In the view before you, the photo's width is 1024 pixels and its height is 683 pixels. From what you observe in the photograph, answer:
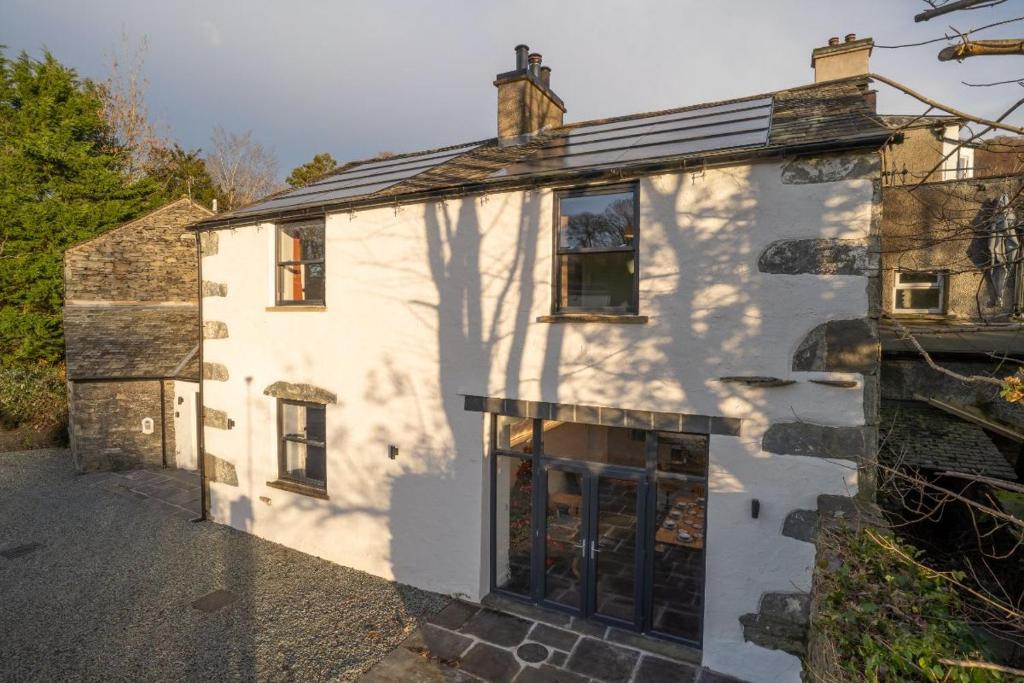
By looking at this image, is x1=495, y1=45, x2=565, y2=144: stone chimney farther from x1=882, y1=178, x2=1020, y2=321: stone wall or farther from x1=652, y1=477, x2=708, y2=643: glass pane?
x1=882, y1=178, x2=1020, y2=321: stone wall

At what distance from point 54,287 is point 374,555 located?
1907 centimetres

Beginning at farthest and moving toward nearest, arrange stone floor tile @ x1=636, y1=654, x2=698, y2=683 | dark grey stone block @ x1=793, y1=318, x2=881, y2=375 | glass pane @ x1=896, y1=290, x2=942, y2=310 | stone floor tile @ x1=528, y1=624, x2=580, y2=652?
glass pane @ x1=896, y1=290, x2=942, y2=310, stone floor tile @ x1=528, y1=624, x2=580, y2=652, stone floor tile @ x1=636, y1=654, x2=698, y2=683, dark grey stone block @ x1=793, y1=318, x2=881, y2=375

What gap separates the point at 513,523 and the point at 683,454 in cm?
254

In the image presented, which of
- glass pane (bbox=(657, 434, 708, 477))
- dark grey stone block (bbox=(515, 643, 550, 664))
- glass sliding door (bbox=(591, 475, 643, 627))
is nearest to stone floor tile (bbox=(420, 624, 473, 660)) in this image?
dark grey stone block (bbox=(515, 643, 550, 664))

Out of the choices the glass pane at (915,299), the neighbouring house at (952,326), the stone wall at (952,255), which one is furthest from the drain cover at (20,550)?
the glass pane at (915,299)

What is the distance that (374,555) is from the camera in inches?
308

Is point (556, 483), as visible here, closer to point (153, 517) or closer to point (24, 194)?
point (153, 517)

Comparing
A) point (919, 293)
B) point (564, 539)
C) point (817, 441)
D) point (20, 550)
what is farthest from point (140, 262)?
point (919, 293)

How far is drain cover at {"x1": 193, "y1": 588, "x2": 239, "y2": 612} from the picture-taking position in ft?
23.0

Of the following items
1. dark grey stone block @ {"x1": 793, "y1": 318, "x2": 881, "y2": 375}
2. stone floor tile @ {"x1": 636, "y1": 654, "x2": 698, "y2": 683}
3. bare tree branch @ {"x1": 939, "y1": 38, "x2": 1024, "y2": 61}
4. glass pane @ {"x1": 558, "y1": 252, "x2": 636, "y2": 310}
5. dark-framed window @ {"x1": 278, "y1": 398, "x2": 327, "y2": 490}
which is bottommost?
stone floor tile @ {"x1": 636, "y1": 654, "x2": 698, "y2": 683}

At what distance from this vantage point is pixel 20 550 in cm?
876

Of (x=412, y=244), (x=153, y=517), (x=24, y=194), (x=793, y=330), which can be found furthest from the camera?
(x=24, y=194)

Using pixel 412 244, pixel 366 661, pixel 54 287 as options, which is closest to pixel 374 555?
pixel 366 661

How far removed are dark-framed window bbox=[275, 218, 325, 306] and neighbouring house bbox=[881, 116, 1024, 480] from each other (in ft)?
24.9
